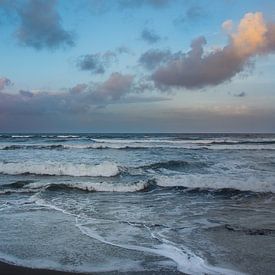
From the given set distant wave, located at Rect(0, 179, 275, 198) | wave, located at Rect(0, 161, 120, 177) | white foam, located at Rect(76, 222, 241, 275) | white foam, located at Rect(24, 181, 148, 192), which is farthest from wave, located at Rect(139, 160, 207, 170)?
white foam, located at Rect(76, 222, 241, 275)

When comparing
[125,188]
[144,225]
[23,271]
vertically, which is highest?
[23,271]

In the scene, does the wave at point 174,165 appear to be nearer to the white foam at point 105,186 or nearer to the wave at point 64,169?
the wave at point 64,169

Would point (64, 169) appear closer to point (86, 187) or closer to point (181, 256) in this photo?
point (86, 187)

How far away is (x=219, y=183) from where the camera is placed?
45.2 ft

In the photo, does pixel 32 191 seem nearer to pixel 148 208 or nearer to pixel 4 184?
pixel 4 184

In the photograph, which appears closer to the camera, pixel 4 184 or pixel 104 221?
pixel 104 221

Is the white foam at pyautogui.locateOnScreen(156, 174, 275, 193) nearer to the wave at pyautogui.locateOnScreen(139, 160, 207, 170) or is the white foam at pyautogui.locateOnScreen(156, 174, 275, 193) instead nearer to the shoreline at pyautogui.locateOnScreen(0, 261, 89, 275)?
the wave at pyautogui.locateOnScreen(139, 160, 207, 170)

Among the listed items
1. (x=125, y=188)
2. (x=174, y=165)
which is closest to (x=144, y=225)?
(x=125, y=188)

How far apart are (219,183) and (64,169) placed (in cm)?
795

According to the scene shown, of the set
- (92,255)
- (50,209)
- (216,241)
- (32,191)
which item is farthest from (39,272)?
(32,191)

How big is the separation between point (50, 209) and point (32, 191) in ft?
11.7

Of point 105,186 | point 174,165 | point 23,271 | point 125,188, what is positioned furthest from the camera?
point 174,165

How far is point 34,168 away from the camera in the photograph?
62.2 ft

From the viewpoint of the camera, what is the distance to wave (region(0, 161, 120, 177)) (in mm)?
18219
